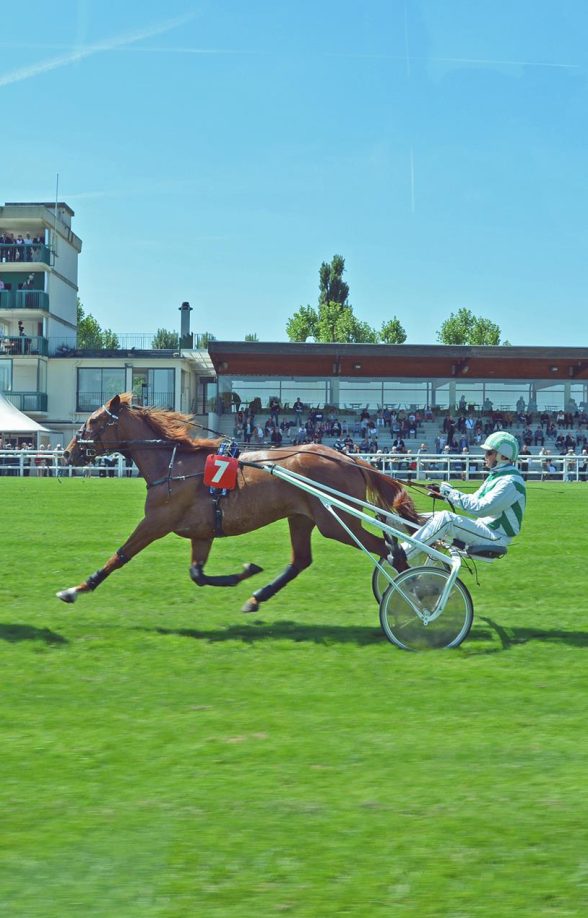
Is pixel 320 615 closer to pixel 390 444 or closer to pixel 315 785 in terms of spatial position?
pixel 315 785

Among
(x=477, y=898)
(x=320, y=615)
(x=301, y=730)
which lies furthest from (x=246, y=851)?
(x=320, y=615)

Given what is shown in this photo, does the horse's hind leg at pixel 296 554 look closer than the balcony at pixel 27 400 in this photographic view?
Yes

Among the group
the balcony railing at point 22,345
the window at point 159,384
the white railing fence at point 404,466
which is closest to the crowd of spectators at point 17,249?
the balcony railing at point 22,345

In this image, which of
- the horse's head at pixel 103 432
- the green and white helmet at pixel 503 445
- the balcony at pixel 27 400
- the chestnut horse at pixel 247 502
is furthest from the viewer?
the balcony at pixel 27 400

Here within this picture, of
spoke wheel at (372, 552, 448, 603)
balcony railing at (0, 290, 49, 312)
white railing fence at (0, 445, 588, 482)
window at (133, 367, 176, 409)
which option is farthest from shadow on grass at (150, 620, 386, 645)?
balcony railing at (0, 290, 49, 312)

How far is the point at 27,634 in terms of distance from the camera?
7.30 metres

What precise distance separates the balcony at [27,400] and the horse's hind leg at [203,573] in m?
40.7

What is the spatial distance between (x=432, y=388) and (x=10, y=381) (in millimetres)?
20082

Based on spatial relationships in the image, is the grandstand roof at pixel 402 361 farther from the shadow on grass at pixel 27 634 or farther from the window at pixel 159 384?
the shadow on grass at pixel 27 634

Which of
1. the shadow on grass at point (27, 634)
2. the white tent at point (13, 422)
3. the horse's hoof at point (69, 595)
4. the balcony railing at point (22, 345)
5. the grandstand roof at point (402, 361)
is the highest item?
the balcony railing at point (22, 345)

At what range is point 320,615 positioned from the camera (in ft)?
27.1

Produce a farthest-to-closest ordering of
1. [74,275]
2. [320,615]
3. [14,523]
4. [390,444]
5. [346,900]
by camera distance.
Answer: [74,275] < [390,444] < [14,523] < [320,615] < [346,900]

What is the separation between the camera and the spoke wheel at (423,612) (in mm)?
6816

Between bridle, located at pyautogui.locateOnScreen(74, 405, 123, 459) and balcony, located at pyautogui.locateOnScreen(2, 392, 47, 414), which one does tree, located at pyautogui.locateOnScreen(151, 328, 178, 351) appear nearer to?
balcony, located at pyautogui.locateOnScreen(2, 392, 47, 414)
